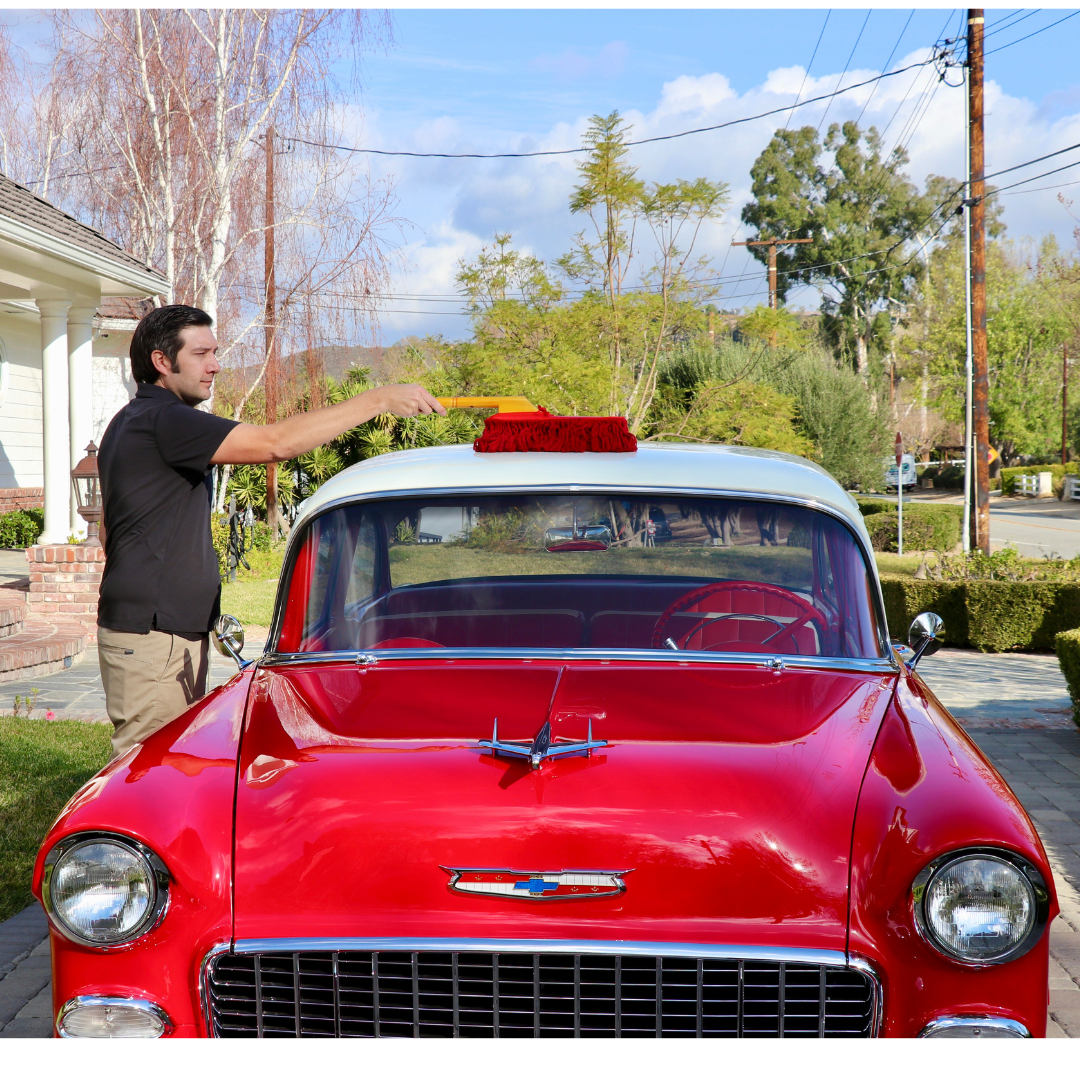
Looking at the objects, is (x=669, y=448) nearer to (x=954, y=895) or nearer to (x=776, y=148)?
(x=954, y=895)

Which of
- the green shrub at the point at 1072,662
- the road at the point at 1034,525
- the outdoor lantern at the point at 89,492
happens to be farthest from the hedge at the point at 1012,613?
the outdoor lantern at the point at 89,492

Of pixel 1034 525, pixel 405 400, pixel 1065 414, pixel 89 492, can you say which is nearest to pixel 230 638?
pixel 405 400

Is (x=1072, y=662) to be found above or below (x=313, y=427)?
below

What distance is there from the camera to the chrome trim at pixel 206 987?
1923mm

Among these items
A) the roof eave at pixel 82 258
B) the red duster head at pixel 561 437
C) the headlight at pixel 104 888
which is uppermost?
the roof eave at pixel 82 258

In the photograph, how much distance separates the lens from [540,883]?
188 centimetres

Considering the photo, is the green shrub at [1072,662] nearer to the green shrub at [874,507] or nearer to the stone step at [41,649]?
the stone step at [41,649]

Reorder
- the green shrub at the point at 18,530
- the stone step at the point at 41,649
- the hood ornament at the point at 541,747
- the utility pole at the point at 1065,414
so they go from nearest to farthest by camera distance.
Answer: the hood ornament at the point at 541,747 → the stone step at the point at 41,649 → the green shrub at the point at 18,530 → the utility pole at the point at 1065,414

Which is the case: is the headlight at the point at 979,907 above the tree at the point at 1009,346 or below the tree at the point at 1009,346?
below

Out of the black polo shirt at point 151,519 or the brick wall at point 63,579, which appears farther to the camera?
the brick wall at point 63,579

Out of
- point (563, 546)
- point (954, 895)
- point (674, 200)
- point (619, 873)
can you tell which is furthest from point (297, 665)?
point (674, 200)

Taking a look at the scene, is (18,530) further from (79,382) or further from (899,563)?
(899,563)

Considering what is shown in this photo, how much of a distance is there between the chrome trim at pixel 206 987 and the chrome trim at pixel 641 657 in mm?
968

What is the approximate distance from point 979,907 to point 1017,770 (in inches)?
210
